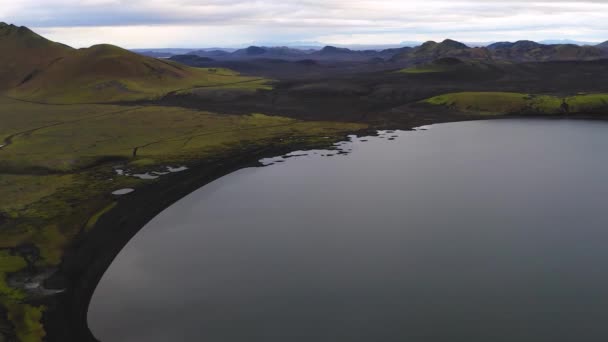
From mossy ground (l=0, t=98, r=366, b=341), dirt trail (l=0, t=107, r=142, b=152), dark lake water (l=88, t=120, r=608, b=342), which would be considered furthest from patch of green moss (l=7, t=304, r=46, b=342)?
dirt trail (l=0, t=107, r=142, b=152)

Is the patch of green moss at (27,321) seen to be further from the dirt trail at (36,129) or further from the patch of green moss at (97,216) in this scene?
the dirt trail at (36,129)

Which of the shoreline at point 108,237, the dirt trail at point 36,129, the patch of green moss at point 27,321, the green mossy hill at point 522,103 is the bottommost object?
the patch of green moss at point 27,321

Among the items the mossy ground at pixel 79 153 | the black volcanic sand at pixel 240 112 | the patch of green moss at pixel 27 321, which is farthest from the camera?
the mossy ground at pixel 79 153

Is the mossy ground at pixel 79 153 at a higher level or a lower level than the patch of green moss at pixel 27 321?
higher

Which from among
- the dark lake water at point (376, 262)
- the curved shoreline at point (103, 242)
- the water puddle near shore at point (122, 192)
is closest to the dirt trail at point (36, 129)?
the water puddle near shore at point (122, 192)

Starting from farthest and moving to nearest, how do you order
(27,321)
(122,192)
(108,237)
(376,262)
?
(122,192), (108,237), (376,262), (27,321)

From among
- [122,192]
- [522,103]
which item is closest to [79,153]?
[122,192]

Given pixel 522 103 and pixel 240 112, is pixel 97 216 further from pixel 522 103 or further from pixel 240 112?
pixel 522 103
